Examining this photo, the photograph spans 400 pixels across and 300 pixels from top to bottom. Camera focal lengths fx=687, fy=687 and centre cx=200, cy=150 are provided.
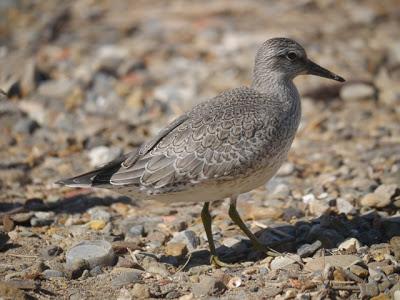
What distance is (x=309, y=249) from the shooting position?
600 cm

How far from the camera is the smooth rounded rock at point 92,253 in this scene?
5.86 metres

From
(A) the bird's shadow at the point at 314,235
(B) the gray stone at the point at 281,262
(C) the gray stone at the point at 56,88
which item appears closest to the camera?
(B) the gray stone at the point at 281,262

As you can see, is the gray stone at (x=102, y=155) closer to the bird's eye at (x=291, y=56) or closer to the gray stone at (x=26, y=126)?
the gray stone at (x=26, y=126)

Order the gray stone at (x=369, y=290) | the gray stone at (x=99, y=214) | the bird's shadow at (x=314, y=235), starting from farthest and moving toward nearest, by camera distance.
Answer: the gray stone at (x=99, y=214) → the bird's shadow at (x=314, y=235) → the gray stone at (x=369, y=290)

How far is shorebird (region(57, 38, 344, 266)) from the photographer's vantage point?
19.5 feet

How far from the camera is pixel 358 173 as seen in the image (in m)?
7.81

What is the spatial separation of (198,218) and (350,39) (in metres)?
6.29

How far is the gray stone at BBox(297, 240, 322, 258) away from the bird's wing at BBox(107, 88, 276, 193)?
2.89 feet

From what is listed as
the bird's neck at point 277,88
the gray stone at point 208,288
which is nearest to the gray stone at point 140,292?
the gray stone at point 208,288

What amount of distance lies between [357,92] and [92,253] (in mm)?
5665

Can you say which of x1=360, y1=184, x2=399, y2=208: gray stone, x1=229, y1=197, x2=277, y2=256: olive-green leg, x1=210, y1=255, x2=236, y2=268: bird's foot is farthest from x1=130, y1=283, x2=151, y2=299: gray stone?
x1=360, y1=184, x2=399, y2=208: gray stone

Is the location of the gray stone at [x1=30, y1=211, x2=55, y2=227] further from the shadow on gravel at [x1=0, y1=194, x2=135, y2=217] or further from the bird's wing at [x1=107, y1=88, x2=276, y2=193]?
the bird's wing at [x1=107, y1=88, x2=276, y2=193]

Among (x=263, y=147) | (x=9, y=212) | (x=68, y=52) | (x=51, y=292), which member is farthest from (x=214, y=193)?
(x=68, y=52)

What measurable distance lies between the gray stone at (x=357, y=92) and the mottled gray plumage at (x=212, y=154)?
396cm
